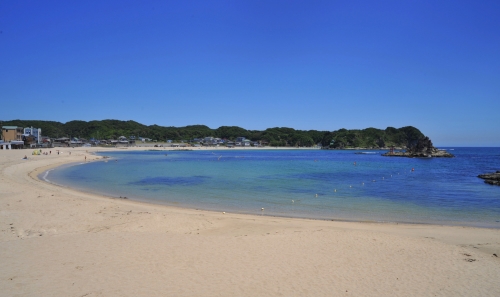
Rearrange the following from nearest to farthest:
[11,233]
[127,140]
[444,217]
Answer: [11,233] < [444,217] < [127,140]

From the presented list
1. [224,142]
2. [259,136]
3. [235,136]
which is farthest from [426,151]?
[235,136]

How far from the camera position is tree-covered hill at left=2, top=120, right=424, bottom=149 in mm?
150025

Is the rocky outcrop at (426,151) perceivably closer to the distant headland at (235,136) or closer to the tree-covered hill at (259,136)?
the tree-covered hill at (259,136)

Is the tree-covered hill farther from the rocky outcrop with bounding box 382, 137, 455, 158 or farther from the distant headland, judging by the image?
the rocky outcrop with bounding box 382, 137, 455, 158

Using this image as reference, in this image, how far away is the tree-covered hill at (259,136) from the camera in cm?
15002

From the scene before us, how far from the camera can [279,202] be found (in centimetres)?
1716

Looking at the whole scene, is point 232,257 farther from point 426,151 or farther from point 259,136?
point 259,136

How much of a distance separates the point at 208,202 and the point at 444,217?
11.6 m

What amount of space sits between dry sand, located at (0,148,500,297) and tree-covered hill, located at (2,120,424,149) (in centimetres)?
15009

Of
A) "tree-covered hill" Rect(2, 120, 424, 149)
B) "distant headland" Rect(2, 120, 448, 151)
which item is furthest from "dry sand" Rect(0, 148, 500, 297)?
"tree-covered hill" Rect(2, 120, 424, 149)

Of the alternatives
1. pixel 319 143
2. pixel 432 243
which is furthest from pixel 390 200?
pixel 319 143

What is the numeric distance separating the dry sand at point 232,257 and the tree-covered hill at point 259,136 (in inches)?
5909

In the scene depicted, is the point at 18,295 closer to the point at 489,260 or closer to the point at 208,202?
the point at 489,260

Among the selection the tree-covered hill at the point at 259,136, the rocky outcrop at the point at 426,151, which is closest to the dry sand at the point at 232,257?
the rocky outcrop at the point at 426,151
